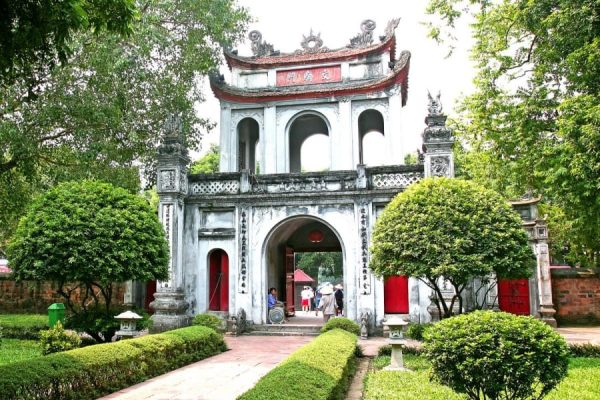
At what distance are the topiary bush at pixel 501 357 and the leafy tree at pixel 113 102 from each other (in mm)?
11468

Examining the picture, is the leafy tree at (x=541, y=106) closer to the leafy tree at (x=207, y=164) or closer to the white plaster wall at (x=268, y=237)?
the white plaster wall at (x=268, y=237)

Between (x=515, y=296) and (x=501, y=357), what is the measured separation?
13354mm

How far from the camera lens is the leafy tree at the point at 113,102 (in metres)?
13.8

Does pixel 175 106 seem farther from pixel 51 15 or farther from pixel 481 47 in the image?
pixel 51 15

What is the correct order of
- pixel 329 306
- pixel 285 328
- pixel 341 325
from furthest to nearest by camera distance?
1. pixel 329 306
2. pixel 285 328
3. pixel 341 325

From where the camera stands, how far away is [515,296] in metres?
17.2

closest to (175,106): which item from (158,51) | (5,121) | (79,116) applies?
(158,51)

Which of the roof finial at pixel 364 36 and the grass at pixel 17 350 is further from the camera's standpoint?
the roof finial at pixel 364 36

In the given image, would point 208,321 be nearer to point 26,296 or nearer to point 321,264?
point 26,296

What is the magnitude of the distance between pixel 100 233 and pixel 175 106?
24.5ft

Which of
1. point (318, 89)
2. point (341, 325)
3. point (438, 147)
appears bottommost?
point (341, 325)

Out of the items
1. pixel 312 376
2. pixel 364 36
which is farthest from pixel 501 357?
pixel 364 36

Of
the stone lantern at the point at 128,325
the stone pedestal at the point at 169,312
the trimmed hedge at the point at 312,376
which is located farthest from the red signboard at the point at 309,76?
the trimmed hedge at the point at 312,376

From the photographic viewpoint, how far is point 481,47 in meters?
14.1
